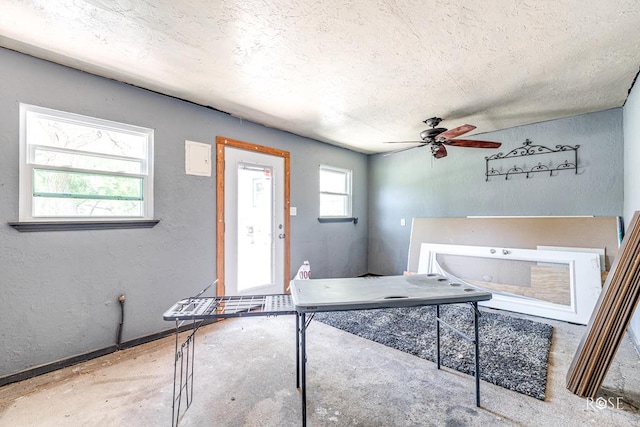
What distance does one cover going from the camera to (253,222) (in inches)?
141

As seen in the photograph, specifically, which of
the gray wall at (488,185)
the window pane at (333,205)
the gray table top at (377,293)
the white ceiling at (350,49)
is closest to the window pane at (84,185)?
the white ceiling at (350,49)

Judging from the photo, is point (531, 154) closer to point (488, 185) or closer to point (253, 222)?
point (488, 185)

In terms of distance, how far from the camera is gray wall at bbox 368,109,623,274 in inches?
125

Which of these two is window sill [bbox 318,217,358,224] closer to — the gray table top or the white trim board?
the white trim board

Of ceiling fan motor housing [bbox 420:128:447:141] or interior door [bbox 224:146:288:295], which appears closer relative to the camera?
ceiling fan motor housing [bbox 420:128:447:141]

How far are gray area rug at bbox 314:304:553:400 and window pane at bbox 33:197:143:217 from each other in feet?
7.46

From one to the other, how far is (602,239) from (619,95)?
1.50 m

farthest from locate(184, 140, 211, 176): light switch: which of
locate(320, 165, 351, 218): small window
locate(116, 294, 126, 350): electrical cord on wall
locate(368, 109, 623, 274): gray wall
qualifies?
locate(368, 109, 623, 274): gray wall

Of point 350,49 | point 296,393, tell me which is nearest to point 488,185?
point 350,49

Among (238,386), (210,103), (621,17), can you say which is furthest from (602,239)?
(210,103)

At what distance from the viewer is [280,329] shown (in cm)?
291

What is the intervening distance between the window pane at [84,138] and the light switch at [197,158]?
386 mm

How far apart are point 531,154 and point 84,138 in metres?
4.95

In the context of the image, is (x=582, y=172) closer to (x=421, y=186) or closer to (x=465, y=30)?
(x=421, y=186)
